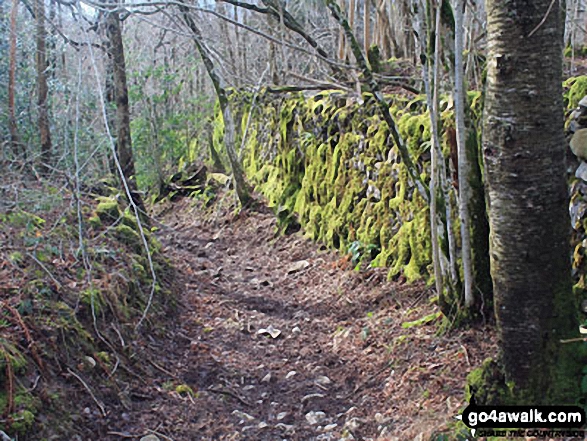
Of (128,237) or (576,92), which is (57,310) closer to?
(128,237)

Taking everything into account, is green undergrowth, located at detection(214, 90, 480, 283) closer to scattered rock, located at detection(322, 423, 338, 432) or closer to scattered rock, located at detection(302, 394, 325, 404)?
scattered rock, located at detection(302, 394, 325, 404)

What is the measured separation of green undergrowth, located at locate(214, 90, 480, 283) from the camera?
5918 mm

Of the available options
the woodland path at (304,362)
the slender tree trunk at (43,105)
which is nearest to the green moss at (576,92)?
the woodland path at (304,362)

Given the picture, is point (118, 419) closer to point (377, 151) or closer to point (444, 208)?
point (444, 208)

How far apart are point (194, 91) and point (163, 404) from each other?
15.8m

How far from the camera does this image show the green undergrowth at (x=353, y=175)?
5918 mm

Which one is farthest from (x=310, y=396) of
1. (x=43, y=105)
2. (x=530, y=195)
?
(x=43, y=105)

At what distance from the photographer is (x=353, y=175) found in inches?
307

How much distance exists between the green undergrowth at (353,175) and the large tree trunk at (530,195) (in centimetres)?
181

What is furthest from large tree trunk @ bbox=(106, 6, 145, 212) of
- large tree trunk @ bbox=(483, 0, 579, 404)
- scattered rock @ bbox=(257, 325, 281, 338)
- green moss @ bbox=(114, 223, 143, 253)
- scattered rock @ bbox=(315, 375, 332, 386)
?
large tree trunk @ bbox=(483, 0, 579, 404)

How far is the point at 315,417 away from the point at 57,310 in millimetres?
2072

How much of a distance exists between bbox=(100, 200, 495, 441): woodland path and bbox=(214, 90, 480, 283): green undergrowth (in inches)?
13.8

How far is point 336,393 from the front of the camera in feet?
15.0

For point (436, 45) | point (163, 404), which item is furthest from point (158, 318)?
point (436, 45)
